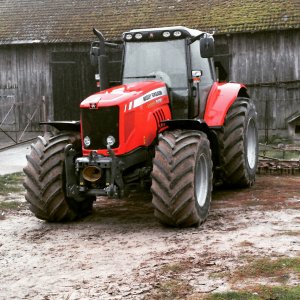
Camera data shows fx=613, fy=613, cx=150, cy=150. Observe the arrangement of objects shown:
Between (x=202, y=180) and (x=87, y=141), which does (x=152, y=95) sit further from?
(x=202, y=180)

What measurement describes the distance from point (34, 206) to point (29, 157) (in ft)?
2.08

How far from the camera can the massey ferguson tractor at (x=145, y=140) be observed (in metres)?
7.27

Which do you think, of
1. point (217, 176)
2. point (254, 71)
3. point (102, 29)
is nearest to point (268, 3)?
point (254, 71)

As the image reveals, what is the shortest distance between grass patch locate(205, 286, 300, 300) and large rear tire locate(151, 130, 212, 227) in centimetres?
217

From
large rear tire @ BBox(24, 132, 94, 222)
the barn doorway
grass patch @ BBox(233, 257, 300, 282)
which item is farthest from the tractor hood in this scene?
the barn doorway

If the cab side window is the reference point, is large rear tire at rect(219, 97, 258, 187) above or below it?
below

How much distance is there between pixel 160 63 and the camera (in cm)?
866

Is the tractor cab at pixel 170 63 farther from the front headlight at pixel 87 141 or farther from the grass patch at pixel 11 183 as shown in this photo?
the grass patch at pixel 11 183

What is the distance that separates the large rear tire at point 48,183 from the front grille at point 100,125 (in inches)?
17.0

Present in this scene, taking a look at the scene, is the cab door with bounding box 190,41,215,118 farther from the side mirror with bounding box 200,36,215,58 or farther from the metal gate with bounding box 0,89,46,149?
the metal gate with bounding box 0,89,46,149

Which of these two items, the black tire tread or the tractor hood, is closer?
the tractor hood

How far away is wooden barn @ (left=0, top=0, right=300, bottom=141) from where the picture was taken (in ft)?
59.1

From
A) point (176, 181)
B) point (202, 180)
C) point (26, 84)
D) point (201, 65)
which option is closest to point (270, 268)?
point (176, 181)

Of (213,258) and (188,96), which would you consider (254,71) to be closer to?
(188,96)
